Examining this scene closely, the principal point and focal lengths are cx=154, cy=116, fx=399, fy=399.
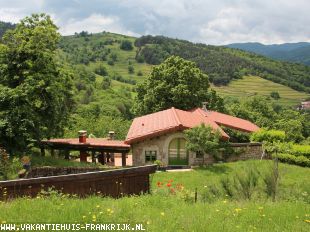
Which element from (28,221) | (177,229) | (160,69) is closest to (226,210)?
(177,229)

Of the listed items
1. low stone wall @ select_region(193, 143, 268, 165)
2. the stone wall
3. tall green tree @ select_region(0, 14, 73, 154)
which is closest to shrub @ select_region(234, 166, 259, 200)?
tall green tree @ select_region(0, 14, 73, 154)

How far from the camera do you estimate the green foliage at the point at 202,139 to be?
100ft

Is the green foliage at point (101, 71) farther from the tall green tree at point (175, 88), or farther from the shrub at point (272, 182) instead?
the shrub at point (272, 182)

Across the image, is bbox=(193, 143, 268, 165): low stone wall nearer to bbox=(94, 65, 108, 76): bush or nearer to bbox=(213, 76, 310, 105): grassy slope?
bbox=(213, 76, 310, 105): grassy slope

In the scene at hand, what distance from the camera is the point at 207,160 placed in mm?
33375

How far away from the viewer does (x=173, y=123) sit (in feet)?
110

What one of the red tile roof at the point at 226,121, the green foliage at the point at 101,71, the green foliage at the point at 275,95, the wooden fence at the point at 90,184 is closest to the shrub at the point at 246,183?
the wooden fence at the point at 90,184

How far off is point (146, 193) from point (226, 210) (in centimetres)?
295

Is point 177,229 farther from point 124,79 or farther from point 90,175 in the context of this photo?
point 124,79

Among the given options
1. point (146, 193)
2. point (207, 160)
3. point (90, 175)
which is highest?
point (90, 175)

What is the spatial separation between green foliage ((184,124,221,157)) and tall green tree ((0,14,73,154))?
1019cm

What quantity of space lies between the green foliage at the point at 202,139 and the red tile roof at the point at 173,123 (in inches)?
73.2

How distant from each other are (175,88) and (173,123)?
→ 40.5 feet

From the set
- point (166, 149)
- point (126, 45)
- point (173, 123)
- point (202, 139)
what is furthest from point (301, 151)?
point (126, 45)
